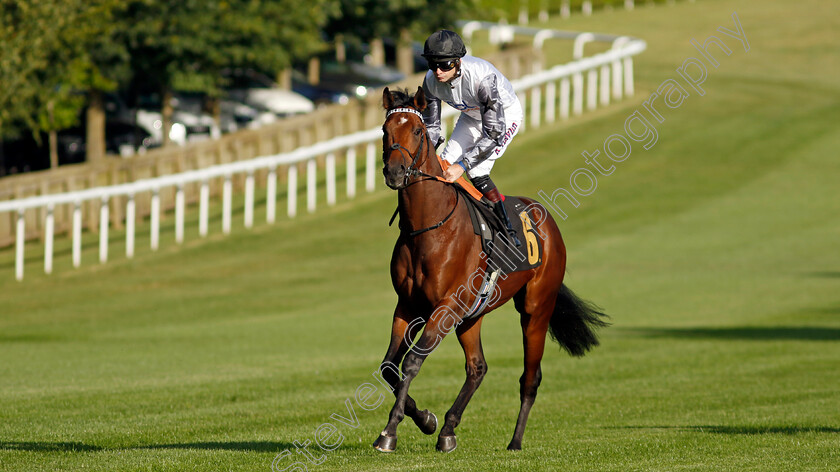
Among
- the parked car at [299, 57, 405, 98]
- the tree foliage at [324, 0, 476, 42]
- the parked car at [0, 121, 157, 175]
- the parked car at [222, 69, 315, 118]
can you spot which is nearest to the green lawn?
the tree foliage at [324, 0, 476, 42]

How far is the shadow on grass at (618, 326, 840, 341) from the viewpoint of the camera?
13.5 meters

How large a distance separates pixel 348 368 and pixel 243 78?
23099mm

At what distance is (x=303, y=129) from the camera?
2420cm

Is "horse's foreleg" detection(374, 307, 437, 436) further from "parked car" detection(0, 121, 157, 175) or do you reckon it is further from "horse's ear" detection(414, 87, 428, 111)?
"parked car" detection(0, 121, 157, 175)

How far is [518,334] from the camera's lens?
14500 mm

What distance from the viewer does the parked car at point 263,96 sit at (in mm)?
31547

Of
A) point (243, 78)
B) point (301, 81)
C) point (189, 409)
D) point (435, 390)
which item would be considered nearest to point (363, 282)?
point (435, 390)

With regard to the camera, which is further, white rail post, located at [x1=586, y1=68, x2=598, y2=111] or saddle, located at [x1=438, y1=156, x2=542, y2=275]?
white rail post, located at [x1=586, y1=68, x2=598, y2=111]

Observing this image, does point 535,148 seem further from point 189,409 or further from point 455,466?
point 455,466

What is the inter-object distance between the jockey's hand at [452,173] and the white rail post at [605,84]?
74.6 ft

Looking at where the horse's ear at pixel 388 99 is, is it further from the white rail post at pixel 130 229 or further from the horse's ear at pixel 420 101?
the white rail post at pixel 130 229

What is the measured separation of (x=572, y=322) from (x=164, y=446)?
3128 mm

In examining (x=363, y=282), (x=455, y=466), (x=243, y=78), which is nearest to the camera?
(x=455, y=466)

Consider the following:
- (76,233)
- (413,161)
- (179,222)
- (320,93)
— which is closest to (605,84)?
(320,93)
